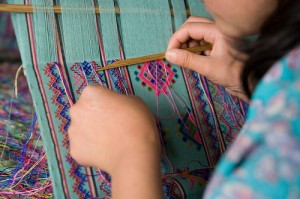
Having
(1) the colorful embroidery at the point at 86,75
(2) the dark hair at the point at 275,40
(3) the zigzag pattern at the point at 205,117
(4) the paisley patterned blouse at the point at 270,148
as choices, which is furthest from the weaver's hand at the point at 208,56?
(4) the paisley patterned blouse at the point at 270,148

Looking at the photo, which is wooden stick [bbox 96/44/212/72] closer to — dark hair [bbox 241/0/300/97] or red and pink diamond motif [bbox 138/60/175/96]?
red and pink diamond motif [bbox 138/60/175/96]

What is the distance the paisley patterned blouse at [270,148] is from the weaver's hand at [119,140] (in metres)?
0.21

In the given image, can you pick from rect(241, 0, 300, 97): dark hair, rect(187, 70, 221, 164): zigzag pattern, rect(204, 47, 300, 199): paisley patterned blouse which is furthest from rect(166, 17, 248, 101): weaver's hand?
rect(204, 47, 300, 199): paisley patterned blouse

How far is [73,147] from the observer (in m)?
0.82

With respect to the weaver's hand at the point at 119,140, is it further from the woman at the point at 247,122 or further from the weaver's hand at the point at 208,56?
the weaver's hand at the point at 208,56

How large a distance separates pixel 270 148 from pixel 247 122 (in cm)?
10

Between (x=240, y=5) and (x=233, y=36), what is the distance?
4.4 inches

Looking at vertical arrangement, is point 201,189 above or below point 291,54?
below

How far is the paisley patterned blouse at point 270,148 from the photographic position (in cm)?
41

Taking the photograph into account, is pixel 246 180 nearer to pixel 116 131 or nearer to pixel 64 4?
pixel 116 131

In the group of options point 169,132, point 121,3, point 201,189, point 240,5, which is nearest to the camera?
point 240,5

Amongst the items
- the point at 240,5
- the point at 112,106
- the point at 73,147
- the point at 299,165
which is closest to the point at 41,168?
the point at 73,147

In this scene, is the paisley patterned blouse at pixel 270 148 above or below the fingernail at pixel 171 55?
below

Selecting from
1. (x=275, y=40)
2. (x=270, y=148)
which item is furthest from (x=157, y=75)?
(x=270, y=148)
